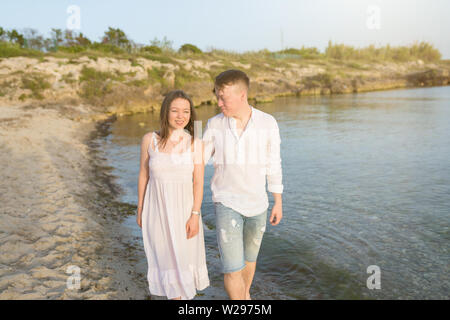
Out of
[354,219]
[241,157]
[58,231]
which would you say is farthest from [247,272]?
[354,219]

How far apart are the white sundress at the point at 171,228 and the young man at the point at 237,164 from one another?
0.27m

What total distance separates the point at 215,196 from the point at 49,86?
83.3 feet

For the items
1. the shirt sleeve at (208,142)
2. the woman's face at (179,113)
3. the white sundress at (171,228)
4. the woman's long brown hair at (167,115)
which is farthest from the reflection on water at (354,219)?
the woman's face at (179,113)

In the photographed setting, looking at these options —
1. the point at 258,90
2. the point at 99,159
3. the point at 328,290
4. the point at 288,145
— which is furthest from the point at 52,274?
the point at 258,90

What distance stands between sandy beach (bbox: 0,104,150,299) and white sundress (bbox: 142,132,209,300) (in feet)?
2.45

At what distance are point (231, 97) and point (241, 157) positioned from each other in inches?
21.2

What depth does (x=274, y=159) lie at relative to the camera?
332 cm

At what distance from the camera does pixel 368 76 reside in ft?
172

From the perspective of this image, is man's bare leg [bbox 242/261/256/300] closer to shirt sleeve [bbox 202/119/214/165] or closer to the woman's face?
shirt sleeve [bbox 202/119/214/165]

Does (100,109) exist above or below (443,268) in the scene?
above

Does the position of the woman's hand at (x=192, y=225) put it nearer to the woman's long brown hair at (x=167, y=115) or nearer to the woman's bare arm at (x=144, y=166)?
the woman's bare arm at (x=144, y=166)

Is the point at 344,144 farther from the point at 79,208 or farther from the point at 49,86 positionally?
the point at 49,86

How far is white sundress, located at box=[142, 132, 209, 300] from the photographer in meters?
3.22

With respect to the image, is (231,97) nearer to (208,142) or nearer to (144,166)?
(208,142)
